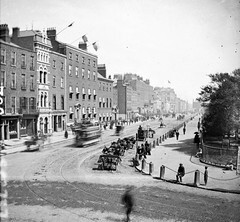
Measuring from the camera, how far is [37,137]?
25.0ft

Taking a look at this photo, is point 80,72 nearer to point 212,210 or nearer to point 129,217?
point 129,217

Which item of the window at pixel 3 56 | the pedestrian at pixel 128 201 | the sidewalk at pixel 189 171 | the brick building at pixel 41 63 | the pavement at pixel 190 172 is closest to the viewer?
the window at pixel 3 56

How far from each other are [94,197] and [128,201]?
66.9 inches

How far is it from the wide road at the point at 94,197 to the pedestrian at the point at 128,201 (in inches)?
9.1

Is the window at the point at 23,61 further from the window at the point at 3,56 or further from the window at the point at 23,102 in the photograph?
the window at the point at 23,102

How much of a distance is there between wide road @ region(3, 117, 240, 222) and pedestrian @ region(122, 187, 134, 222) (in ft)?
0.76

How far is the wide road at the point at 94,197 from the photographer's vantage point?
33.9ft

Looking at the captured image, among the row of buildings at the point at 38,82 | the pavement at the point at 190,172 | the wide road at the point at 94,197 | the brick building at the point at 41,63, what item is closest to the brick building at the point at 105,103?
the pavement at the point at 190,172

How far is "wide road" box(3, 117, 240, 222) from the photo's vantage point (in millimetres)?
10328

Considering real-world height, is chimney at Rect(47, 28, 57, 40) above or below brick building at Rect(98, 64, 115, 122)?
above

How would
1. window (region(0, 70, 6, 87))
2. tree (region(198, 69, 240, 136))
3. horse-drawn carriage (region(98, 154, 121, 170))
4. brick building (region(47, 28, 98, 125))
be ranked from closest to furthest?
window (region(0, 70, 6, 87)), brick building (region(47, 28, 98, 125)), horse-drawn carriage (region(98, 154, 121, 170)), tree (region(198, 69, 240, 136))

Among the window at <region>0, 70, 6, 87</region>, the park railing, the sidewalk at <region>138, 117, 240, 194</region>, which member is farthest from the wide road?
the park railing

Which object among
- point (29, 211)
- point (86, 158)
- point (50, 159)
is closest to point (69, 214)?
point (29, 211)

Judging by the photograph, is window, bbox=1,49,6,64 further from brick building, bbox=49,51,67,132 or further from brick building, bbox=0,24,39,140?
brick building, bbox=49,51,67,132
